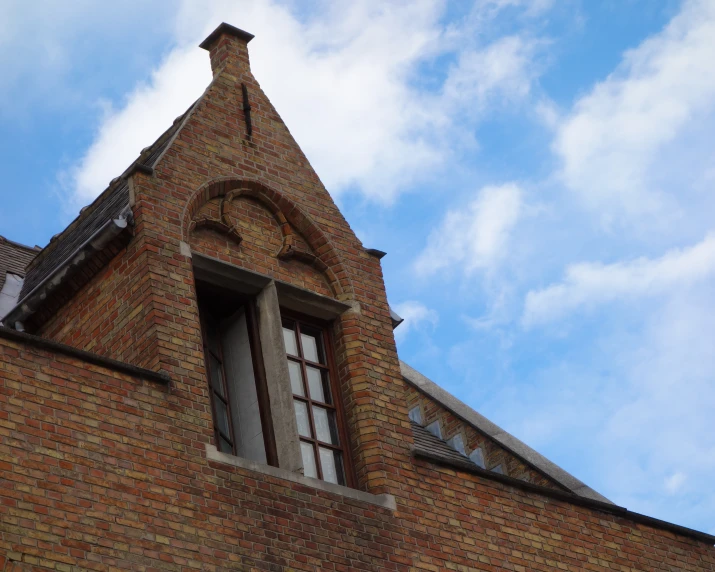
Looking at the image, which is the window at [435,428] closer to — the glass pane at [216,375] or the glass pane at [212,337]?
the glass pane at [212,337]

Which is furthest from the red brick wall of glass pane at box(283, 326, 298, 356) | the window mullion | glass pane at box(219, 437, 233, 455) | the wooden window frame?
glass pane at box(219, 437, 233, 455)

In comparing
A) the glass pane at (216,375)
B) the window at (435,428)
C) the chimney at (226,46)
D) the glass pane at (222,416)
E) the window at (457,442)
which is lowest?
the glass pane at (222,416)

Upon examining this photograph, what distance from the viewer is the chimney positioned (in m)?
15.3

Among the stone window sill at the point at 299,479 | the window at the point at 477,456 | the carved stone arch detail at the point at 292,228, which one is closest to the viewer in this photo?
the stone window sill at the point at 299,479

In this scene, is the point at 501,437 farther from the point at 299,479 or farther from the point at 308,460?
the point at 299,479

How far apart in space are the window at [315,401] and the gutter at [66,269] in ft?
6.21

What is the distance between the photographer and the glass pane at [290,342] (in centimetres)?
1351

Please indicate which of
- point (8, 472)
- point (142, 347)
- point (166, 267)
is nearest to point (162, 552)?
point (8, 472)

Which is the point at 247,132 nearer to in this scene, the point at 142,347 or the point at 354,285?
the point at 354,285

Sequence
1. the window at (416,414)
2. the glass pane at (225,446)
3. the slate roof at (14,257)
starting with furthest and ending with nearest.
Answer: the window at (416,414)
the slate roof at (14,257)
the glass pane at (225,446)

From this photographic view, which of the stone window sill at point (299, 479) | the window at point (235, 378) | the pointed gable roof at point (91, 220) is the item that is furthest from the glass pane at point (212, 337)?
the stone window sill at point (299, 479)

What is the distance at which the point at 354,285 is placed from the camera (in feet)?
46.8

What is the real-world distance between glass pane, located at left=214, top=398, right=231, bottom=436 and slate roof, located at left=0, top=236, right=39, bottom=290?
364 cm

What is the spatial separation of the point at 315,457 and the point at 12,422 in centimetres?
320
